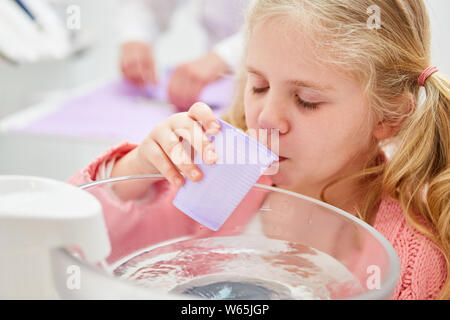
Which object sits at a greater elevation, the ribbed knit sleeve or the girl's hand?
the girl's hand

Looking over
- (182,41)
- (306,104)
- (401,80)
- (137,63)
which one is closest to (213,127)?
(306,104)

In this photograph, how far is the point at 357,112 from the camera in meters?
0.67

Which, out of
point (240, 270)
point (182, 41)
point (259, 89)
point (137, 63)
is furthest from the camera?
point (182, 41)

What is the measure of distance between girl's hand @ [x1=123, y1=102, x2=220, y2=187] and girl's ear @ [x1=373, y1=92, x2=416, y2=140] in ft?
0.98

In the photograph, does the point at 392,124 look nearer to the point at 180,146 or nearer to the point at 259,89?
the point at 259,89

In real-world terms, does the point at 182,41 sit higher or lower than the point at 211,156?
higher

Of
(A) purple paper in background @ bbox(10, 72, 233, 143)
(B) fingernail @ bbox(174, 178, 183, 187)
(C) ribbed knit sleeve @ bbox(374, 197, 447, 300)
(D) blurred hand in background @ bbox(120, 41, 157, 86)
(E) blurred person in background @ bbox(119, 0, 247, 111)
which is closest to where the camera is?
(B) fingernail @ bbox(174, 178, 183, 187)

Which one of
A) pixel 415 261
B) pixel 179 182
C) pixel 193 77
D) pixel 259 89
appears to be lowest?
pixel 415 261

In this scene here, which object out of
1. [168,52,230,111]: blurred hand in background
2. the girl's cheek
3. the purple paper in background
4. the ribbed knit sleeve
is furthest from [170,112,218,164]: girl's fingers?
[168,52,230,111]: blurred hand in background

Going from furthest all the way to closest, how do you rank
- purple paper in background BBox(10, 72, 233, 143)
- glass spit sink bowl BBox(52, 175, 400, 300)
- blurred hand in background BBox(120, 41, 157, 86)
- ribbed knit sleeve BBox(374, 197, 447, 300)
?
blurred hand in background BBox(120, 41, 157, 86)
purple paper in background BBox(10, 72, 233, 143)
ribbed knit sleeve BBox(374, 197, 447, 300)
glass spit sink bowl BBox(52, 175, 400, 300)

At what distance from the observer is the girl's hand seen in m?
0.48

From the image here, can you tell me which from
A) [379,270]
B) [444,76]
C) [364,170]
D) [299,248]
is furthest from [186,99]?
[379,270]

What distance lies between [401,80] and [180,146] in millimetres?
324

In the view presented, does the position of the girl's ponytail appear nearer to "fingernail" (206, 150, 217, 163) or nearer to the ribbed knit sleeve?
the ribbed knit sleeve
